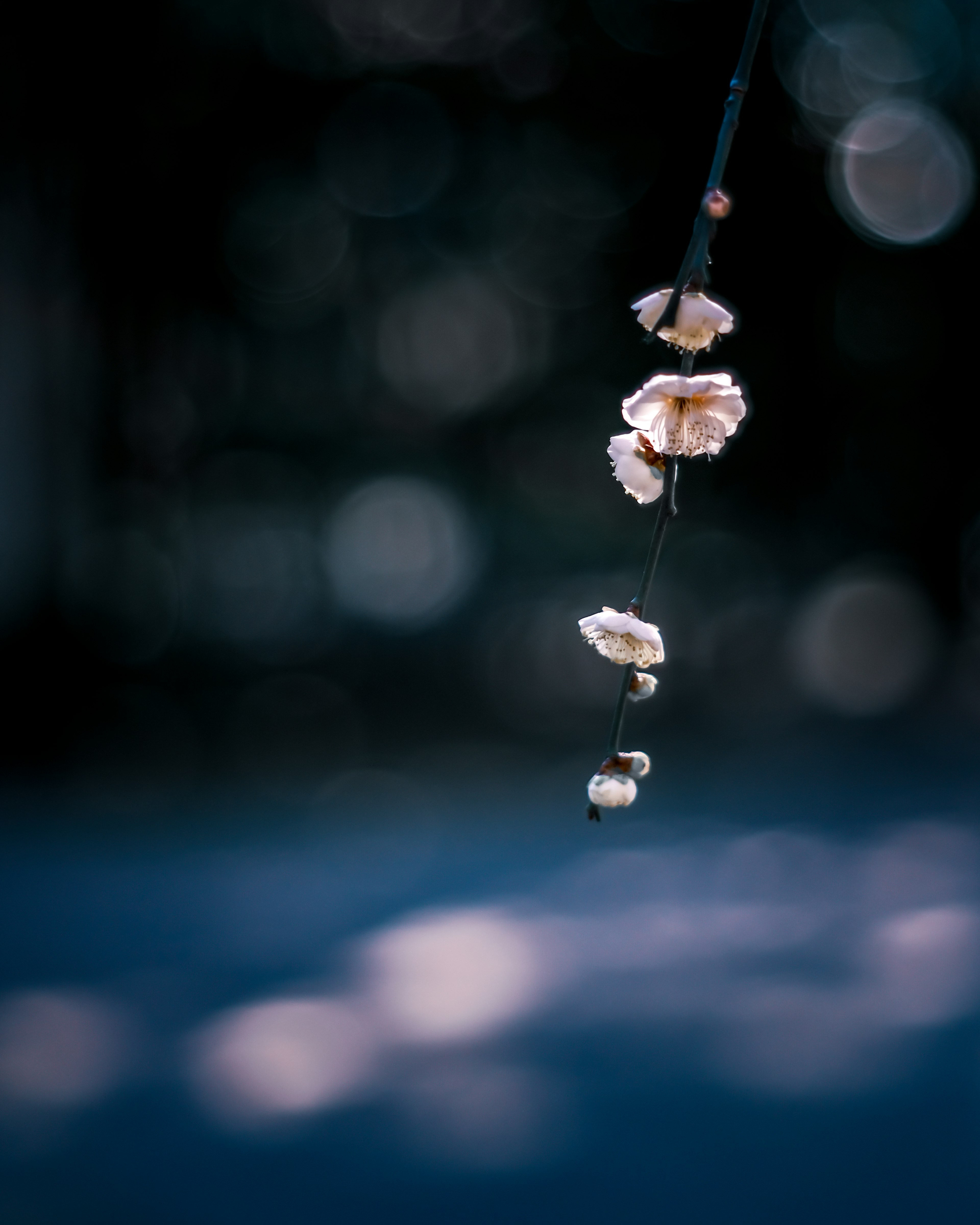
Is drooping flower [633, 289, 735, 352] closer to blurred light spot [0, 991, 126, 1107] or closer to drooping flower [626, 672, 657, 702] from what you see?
drooping flower [626, 672, 657, 702]

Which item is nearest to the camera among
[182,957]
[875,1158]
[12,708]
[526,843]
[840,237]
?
[875,1158]

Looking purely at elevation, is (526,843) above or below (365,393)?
below

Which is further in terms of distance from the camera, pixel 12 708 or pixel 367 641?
pixel 367 641

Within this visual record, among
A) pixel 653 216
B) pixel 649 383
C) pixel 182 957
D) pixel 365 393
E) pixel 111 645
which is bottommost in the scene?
pixel 649 383

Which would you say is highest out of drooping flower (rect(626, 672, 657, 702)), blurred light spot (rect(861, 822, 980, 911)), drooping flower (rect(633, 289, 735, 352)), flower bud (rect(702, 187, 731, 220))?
blurred light spot (rect(861, 822, 980, 911))

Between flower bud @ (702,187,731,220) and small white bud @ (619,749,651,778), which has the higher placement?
flower bud @ (702,187,731,220)

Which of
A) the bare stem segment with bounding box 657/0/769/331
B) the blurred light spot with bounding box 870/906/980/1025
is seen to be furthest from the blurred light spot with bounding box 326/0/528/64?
the bare stem segment with bounding box 657/0/769/331

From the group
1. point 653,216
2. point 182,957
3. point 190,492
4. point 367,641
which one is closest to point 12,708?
point 190,492

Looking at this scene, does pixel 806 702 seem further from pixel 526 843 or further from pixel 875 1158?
pixel 875 1158
